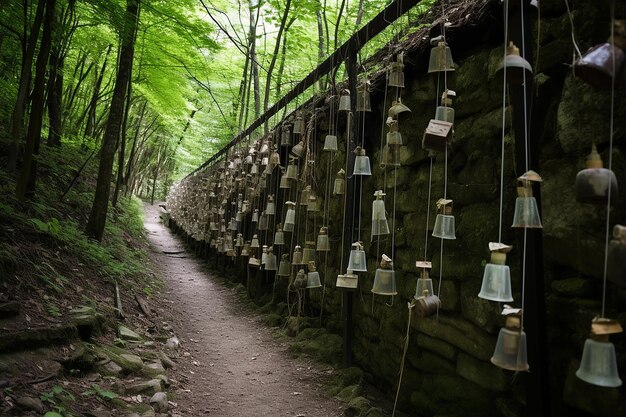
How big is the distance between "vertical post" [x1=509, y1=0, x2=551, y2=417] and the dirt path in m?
2.02

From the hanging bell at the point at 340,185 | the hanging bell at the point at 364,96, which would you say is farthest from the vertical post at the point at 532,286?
the hanging bell at the point at 340,185

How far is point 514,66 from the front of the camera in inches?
76.0

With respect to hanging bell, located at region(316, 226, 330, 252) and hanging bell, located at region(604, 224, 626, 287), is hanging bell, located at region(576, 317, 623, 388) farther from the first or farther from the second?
hanging bell, located at region(316, 226, 330, 252)

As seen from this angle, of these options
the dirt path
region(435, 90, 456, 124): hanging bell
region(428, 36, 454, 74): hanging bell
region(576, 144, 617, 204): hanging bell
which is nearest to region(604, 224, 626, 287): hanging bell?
region(576, 144, 617, 204): hanging bell

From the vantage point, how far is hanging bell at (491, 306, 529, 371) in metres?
1.70

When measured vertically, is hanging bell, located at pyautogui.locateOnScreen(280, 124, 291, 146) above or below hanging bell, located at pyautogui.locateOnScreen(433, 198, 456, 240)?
above

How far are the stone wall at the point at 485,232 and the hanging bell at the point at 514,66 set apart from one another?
32 centimetres

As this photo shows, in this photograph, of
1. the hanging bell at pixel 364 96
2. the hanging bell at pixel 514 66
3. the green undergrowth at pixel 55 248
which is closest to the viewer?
the hanging bell at pixel 514 66

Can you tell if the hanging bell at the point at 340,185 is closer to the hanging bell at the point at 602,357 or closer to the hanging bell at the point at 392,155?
the hanging bell at the point at 392,155

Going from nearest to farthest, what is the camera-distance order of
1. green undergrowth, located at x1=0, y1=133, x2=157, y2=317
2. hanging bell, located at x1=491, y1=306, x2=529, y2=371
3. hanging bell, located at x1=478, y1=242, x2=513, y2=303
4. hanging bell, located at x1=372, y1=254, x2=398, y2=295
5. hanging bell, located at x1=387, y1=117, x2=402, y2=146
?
1. hanging bell, located at x1=491, y1=306, x2=529, y2=371
2. hanging bell, located at x1=478, y1=242, x2=513, y2=303
3. hanging bell, located at x1=372, y1=254, x2=398, y2=295
4. hanging bell, located at x1=387, y1=117, x2=402, y2=146
5. green undergrowth, located at x1=0, y1=133, x2=157, y2=317

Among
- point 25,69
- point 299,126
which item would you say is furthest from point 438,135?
point 25,69

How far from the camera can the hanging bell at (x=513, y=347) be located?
5.58 ft

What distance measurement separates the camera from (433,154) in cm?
333

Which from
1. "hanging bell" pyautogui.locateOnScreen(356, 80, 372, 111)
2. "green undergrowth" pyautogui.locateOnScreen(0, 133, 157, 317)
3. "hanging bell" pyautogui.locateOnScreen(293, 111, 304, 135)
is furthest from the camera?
"hanging bell" pyautogui.locateOnScreen(293, 111, 304, 135)
